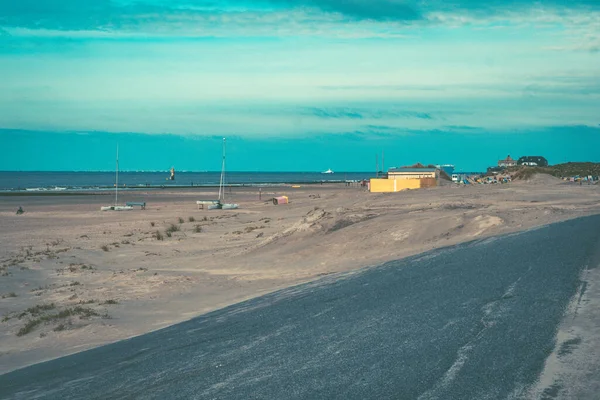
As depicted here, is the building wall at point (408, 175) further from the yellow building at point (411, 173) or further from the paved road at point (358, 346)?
the paved road at point (358, 346)

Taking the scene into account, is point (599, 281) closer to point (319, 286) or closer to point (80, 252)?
point (319, 286)

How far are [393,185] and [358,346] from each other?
47.6 meters

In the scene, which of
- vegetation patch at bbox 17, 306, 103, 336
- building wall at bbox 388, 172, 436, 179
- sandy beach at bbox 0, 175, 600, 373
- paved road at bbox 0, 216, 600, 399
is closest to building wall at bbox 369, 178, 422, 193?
building wall at bbox 388, 172, 436, 179

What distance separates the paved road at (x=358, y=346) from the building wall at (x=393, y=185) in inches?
1621

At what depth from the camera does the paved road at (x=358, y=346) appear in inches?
312

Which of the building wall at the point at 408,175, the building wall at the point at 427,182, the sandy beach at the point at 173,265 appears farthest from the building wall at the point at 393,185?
the sandy beach at the point at 173,265

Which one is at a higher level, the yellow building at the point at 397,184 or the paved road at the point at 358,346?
the yellow building at the point at 397,184

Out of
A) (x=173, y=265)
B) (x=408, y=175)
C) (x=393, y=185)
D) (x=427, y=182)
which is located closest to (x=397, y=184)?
(x=393, y=185)

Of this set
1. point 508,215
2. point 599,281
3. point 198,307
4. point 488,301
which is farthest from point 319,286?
point 508,215

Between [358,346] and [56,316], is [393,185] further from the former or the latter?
[358,346]

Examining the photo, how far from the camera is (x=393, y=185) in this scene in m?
56.4

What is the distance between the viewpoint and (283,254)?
824 inches

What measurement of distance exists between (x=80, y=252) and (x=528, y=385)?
21779 mm

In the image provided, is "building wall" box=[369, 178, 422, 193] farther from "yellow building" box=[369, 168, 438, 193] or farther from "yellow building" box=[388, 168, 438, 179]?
"yellow building" box=[388, 168, 438, 179]
